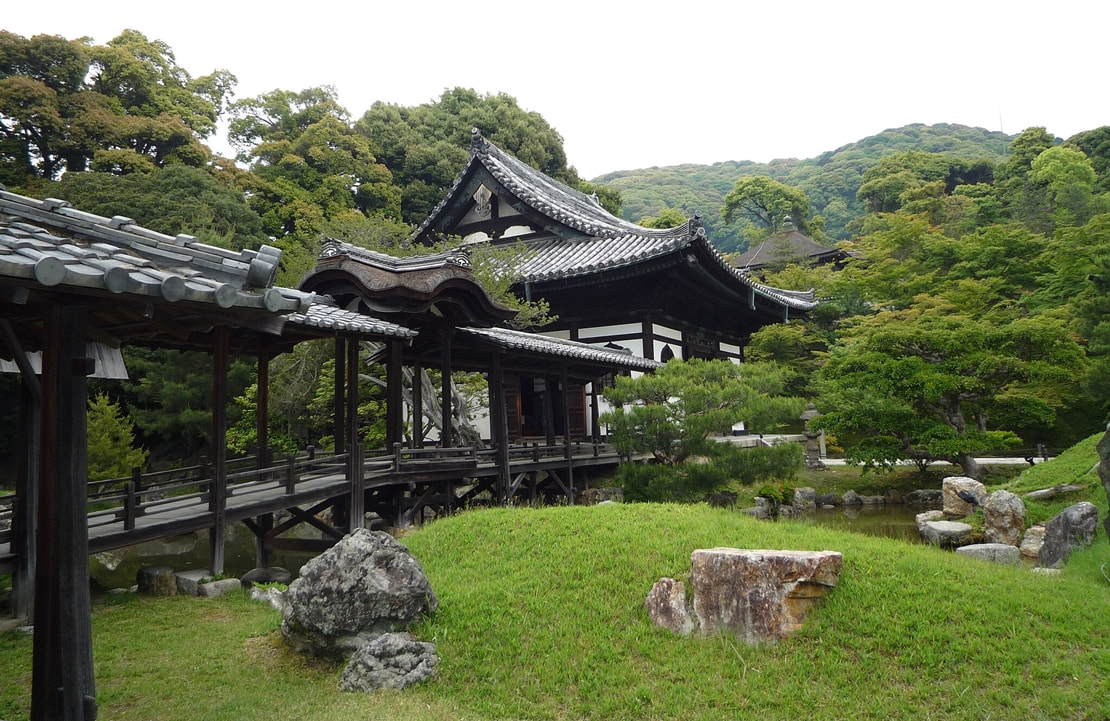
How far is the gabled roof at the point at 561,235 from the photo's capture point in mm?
17891

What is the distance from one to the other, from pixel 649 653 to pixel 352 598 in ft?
8.28

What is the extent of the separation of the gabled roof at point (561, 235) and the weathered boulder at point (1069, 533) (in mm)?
10010

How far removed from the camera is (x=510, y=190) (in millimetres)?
21344

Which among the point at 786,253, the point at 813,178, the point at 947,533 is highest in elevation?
the point at 813,178

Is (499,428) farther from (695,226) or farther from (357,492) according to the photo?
(695,226)

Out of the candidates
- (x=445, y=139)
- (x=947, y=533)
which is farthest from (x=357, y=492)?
(x=445, y=139)

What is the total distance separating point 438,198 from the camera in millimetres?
36500

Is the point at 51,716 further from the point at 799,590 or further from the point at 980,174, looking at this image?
the point at 980,174

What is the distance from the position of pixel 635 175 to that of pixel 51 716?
111836mm

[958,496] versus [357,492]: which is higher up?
[357,492]

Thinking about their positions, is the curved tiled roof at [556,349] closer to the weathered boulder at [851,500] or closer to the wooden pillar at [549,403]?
the wooden pillar at [549,403]

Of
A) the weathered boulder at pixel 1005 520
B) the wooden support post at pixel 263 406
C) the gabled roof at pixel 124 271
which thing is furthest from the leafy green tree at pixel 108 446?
the weathered boulder at pixel 1005 520

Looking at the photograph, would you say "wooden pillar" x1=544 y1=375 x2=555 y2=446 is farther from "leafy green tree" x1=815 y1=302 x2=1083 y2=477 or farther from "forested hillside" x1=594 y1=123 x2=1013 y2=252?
"forested hillside" x1=594 y1=123 x2=1013 y2=252

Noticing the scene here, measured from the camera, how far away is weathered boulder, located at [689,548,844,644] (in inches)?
230
